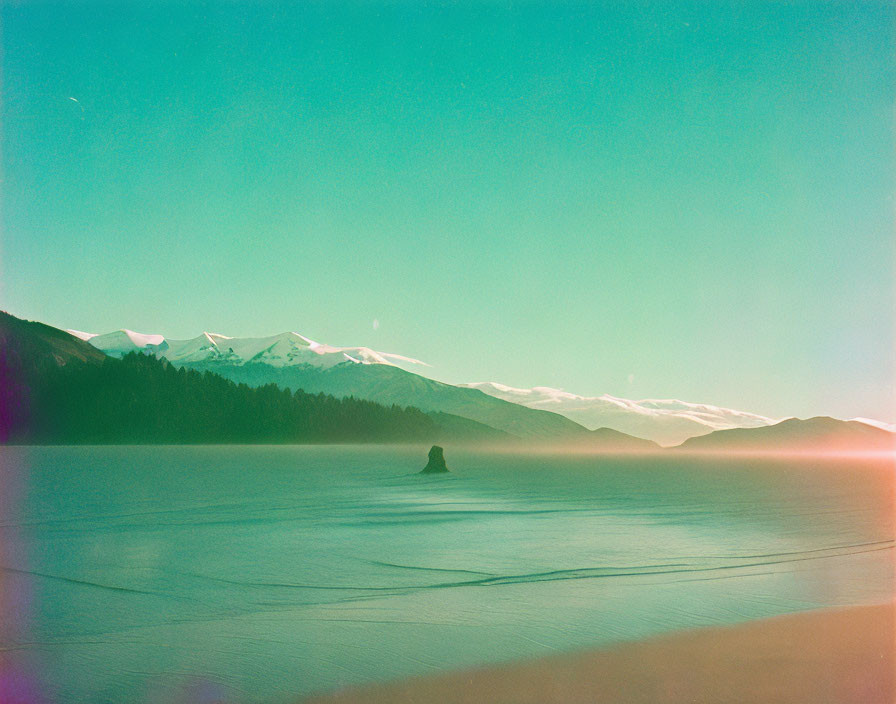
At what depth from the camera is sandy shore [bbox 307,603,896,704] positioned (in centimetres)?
810

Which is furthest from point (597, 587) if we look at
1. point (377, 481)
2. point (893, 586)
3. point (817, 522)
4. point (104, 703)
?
point (377, 481)

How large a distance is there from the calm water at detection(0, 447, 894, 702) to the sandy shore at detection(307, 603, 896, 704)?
26.5 inches

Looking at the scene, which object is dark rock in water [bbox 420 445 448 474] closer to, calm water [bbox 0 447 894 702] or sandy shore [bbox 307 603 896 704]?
calm water [bbox 0 447 894 702]

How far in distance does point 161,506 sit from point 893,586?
29681 millimetres

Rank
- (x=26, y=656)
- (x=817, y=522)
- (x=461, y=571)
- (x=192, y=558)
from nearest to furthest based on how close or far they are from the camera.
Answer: (x=26, y=656) → (x=461, y=571) → (x=192, y=558) → (x=817, y=522)

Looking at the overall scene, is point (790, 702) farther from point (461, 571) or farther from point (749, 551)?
point (749, 551)

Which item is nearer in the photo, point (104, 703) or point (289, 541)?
point (104, 703)

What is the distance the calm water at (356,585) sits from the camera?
31.2ft

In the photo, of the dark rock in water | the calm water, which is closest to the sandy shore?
the calm water

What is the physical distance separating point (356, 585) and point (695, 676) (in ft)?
27.0

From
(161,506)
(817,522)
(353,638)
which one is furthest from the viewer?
(161,506)

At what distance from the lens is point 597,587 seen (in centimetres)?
1503

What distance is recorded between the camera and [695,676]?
346 inches

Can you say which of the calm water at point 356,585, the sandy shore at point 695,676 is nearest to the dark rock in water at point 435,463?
the calm water at point 356,585
